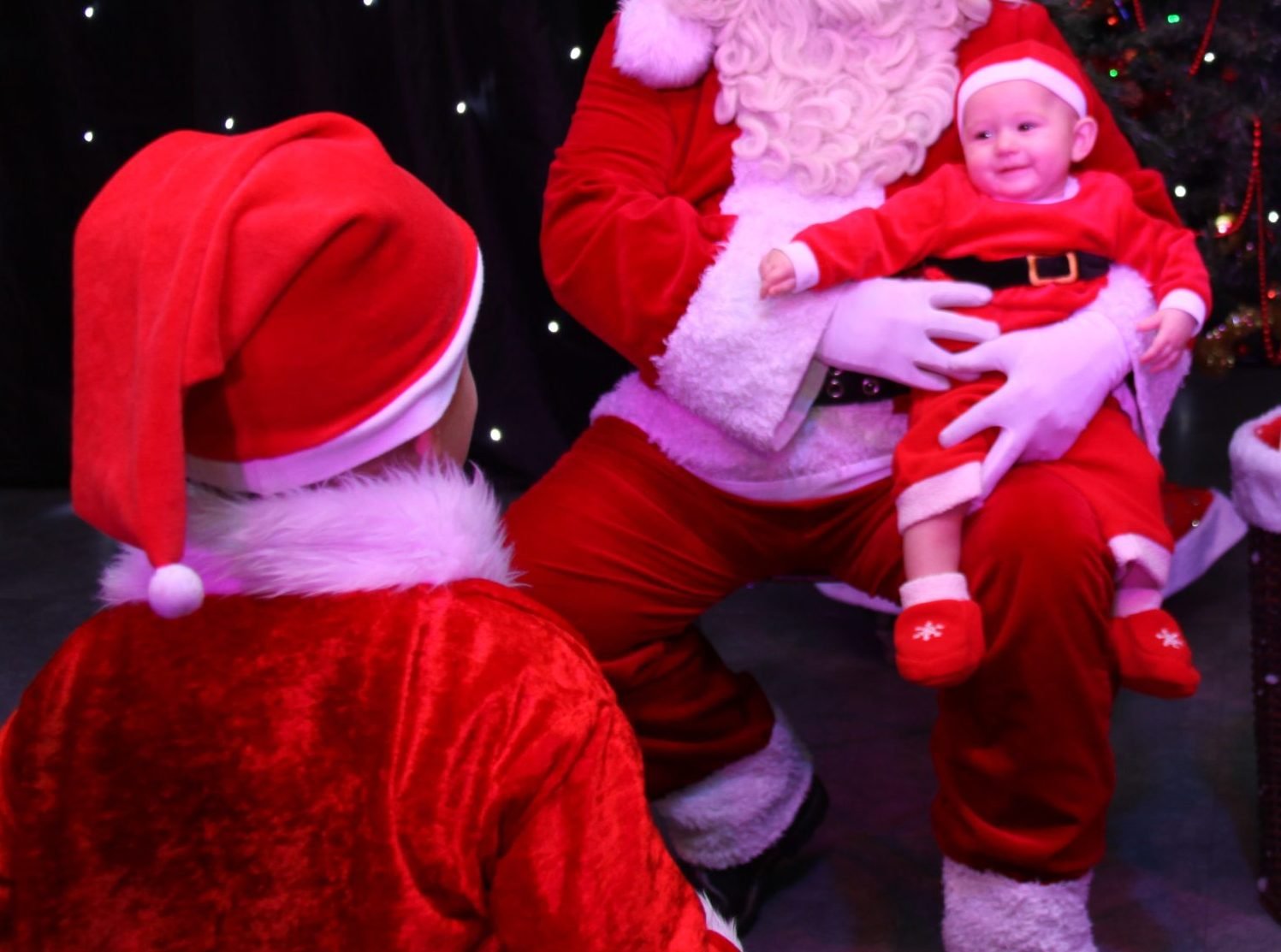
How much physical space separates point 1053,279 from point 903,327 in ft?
0.61

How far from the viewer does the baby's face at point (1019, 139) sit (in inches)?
62.1

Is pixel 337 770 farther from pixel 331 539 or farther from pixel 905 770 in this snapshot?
pixel 905 770

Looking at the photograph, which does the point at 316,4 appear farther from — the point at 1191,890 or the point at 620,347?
the point at 1191,890

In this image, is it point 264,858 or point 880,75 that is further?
point 880,75

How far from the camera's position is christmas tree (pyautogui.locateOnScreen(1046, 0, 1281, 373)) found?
120 inches

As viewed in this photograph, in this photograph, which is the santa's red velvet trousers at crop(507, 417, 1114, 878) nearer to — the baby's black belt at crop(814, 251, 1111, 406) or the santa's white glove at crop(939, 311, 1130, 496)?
the santa's white glove at crop(939, 311, 1130, 496)

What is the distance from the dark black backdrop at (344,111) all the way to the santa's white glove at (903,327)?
1.67 metres

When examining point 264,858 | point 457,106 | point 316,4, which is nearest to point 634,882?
point 264,858

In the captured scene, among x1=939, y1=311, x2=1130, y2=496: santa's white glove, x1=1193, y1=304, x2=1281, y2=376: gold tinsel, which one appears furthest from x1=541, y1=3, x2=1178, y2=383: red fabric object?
x1=1193, y1=304, x2=1281, y2=376: gold tinsel

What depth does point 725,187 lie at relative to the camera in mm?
1760

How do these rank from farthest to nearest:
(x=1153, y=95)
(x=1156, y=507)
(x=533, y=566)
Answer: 1. (x=1153, y=95)
2. (x=533, y=566)
3. (x=1156, y=507)

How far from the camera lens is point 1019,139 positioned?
158 cm

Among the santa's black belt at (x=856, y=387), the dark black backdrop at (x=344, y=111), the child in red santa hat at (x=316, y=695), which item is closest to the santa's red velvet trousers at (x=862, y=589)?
the santa's black belt at (x=856, y=387)

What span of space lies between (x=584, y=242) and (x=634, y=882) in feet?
2.97
